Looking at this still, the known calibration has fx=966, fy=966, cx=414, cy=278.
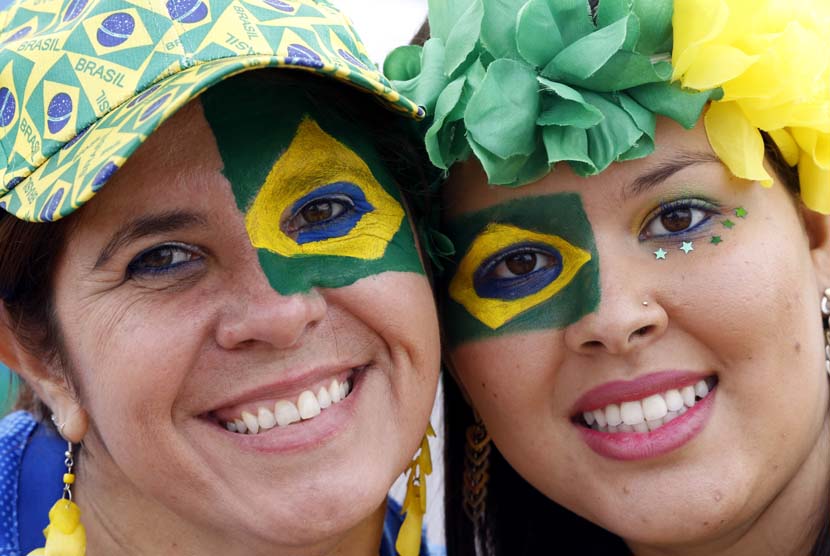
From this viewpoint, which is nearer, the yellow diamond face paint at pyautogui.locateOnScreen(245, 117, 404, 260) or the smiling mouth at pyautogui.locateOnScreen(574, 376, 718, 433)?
the yellow diamond face paint at pyautogui.locateOnScreen(245, 117, 404, 260)

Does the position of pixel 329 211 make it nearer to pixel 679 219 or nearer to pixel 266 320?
pixel 266 320

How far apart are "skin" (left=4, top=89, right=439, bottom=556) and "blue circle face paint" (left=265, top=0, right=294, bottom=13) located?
30 cm

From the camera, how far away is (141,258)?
7.47 ft

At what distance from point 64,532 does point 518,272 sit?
135 centimetres

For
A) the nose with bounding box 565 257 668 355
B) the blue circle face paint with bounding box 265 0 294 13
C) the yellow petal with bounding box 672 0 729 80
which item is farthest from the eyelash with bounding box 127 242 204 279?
the yellow petal with bounding box 672 0 729 80

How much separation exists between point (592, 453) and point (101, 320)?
1300 mm

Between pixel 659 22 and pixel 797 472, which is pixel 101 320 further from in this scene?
pixel 797 472

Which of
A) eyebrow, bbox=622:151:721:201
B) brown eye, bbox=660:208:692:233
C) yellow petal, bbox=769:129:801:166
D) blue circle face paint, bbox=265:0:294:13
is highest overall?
blue circle face paint, bbox=265:0:294:13

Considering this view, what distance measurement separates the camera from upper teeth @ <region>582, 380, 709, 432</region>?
2.49m

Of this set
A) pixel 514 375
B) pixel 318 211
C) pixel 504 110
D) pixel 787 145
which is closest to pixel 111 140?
pixel 318 211

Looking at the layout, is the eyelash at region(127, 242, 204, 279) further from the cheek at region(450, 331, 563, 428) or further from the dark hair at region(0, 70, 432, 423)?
the cheek at region(450, 331, 563, 428)

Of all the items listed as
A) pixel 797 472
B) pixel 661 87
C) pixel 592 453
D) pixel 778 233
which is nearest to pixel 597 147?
pixel 661 87

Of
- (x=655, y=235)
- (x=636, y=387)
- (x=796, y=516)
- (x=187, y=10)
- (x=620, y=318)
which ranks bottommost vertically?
(x=796, y=516)

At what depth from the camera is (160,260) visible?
2281 millimetres
